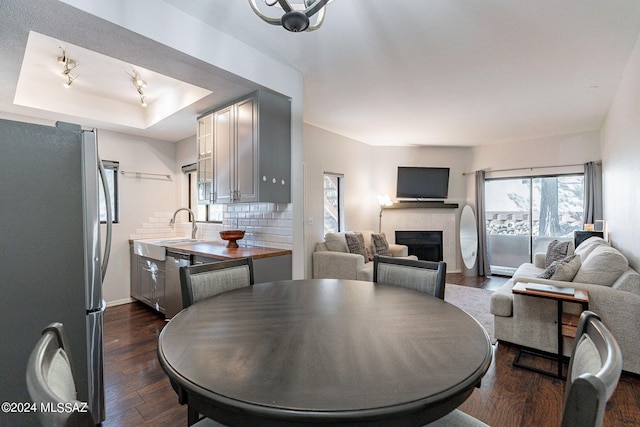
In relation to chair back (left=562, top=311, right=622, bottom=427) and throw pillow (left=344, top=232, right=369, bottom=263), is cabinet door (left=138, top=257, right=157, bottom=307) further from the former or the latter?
chair back (left=562, top=311, right=622, bottom=427)

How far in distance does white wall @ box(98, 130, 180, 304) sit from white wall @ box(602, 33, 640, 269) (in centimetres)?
548

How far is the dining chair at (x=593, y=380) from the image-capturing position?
55 cm

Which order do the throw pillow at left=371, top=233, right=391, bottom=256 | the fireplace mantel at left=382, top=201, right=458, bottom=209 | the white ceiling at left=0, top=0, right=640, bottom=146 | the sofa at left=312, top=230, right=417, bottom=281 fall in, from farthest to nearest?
1. the fireplace mantel at left=382, top=201, right=458, bottom=209
2. the throw pillow at left=371, top=233, right=391, bottom=256
3. the sofa at left=312, top=230, right=417, bottom=281
4. the white ceiling at left=0, top=0, right=640, bottom=146

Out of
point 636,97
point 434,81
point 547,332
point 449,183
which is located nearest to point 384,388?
point 547,332

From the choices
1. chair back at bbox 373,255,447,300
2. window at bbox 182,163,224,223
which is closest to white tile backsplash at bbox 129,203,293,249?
window at bbox 182,163,224,223

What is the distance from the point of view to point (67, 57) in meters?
2.67

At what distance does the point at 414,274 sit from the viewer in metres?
1.79

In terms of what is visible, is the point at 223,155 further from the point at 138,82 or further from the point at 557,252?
the point at 557,252

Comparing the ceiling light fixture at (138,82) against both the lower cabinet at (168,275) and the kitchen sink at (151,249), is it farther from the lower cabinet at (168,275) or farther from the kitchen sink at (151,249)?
the lower cabinet at (168,275)

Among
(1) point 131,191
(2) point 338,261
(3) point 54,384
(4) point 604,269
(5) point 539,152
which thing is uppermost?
(5) point 539,152

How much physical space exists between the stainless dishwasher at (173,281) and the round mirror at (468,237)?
529 centimetres

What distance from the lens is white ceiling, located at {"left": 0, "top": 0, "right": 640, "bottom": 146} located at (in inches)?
78.5

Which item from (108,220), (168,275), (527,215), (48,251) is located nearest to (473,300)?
(527,215)

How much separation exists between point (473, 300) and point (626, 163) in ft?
7.70
